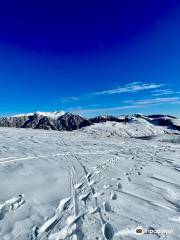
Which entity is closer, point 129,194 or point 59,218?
point 59,218

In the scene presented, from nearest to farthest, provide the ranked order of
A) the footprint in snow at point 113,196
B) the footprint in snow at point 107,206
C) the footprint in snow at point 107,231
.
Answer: the footprint in snow at point 107,231, the footprint in snow at point 107,206, the footprint in snow at point 113,196

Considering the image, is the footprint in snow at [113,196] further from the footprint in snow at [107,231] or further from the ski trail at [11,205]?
the ski trail at [11,205]

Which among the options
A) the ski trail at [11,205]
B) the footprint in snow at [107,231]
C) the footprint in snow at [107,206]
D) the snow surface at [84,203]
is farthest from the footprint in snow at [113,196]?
the ski trail at [11,205]

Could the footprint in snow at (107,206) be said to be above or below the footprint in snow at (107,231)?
above

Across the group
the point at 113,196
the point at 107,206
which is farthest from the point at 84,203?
the point at 113,196

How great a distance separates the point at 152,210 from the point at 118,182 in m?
2.86

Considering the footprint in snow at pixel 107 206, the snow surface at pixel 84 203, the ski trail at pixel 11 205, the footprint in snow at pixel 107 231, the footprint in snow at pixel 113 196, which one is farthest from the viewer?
the footprint in snow at pixel 113 196

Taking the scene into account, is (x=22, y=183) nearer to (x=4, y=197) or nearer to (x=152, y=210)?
(x=4, y=197)

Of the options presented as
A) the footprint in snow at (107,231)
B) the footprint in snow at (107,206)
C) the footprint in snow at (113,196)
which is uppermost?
the footprint in snow at (113,196)

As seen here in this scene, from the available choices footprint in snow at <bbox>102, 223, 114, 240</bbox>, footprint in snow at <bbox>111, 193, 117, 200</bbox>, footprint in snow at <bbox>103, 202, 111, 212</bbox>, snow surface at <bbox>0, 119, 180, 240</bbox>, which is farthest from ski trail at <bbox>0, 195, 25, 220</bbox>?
footprint in snow at <bbox>111, 193, 117, 200</bbox>

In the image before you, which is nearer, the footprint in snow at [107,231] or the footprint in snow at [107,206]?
the footprint in snow at [107,231]

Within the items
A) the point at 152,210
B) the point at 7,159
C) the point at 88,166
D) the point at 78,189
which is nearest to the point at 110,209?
the point at 152,210

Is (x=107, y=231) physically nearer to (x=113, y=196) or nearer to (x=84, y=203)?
(x=84, y=203)

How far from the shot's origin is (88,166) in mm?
13367
